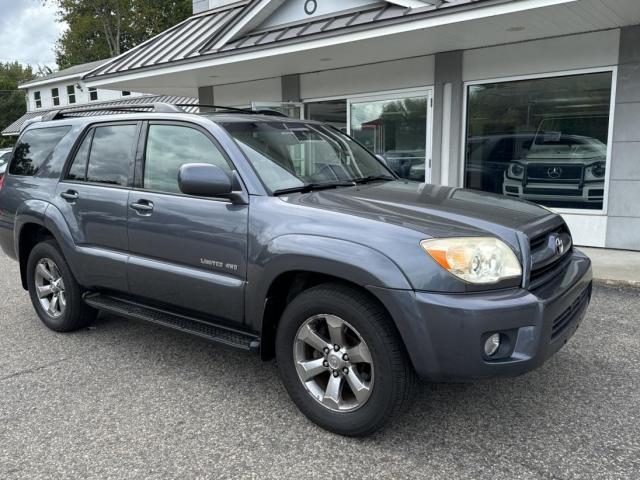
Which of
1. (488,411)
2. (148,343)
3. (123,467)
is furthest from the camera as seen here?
(148,343)

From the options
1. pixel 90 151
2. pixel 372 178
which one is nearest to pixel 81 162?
pixel 90 151

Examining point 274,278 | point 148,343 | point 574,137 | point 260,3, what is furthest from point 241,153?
point 260,3

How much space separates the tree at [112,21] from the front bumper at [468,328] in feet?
136

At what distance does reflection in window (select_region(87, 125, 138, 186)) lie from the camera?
3.94 metres

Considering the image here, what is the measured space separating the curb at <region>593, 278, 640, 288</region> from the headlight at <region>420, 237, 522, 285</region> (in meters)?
3.85

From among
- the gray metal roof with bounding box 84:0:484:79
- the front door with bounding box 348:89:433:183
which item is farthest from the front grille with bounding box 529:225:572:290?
the front door with bounding box 348:89:433:183

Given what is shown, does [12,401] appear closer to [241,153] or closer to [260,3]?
[241,153]

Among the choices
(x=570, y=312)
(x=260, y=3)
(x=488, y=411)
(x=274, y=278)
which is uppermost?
(x=260, y=3)

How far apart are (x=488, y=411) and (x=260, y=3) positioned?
27.1 feet

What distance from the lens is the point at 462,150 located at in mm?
8852

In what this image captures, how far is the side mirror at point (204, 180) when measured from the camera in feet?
10.2

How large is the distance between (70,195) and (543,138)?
675 cm

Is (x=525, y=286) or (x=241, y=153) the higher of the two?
(x=241, y=153)

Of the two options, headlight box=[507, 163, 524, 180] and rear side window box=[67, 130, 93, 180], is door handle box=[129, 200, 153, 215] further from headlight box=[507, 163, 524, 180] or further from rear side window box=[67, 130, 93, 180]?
headlight box=[507, 163, 524, 180]
